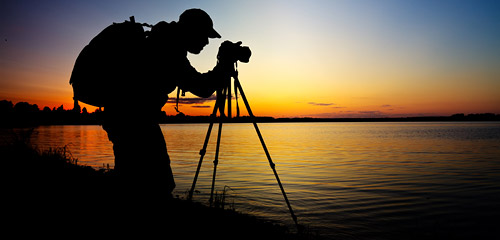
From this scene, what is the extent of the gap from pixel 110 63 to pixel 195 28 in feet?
3.57

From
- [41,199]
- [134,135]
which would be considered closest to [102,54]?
[134,135]

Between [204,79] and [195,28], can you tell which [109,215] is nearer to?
[204,79]

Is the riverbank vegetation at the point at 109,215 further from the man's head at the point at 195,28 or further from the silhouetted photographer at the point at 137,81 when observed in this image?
the man's head at the point at 195,28

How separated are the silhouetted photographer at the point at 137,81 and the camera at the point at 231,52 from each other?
62 cm

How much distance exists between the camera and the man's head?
3.77 meters

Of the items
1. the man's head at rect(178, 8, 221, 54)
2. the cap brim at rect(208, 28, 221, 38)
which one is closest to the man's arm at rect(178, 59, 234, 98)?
the man's head at rect(178, 8, 221, 54)

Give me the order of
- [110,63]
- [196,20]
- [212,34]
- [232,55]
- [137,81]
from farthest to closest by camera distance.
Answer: [232,55] < [212,34] < [196,20] < [137,81] < [110,63]

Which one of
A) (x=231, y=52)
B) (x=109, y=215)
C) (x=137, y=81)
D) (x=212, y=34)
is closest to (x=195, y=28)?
(x=212, y=34)

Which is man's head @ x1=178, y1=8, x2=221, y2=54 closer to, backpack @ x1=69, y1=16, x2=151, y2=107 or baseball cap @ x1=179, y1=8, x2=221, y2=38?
baseball cap @ x1=179, y1=8, x2=221, y2=38

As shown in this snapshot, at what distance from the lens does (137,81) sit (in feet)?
11.7

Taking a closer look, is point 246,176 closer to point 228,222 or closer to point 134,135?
point 228,222

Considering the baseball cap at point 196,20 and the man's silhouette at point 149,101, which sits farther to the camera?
the baseball cap at point 196,20

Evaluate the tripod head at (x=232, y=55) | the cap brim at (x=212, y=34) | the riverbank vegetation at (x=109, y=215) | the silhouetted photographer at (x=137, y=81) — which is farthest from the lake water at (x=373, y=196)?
the cap brim at (x=212, y=34)

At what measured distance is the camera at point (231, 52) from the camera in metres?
4.44
